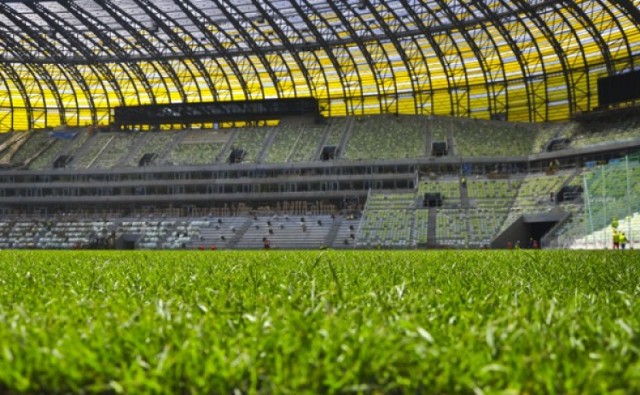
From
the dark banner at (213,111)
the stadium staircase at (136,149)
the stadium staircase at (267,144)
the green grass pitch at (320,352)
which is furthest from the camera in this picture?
the stadium staircase at (136,149)

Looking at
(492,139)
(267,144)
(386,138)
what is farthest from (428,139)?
(267,144)

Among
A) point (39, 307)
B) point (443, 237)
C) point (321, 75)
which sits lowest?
point (443, 237)

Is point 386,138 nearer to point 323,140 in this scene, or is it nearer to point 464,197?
point 323,140

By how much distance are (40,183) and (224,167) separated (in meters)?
24.7

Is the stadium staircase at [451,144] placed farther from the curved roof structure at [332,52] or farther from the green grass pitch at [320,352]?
the green grass pitch at [320,352]

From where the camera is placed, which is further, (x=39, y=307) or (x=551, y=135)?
(x=551, y=135)

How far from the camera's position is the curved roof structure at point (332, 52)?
59.5 meters

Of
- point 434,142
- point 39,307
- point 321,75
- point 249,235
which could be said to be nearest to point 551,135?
point 434,142

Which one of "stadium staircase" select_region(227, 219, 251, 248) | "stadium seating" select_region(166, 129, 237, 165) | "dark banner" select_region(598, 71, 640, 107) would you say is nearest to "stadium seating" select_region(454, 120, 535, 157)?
"dark banner" select_region(598, 71, 640, 107)

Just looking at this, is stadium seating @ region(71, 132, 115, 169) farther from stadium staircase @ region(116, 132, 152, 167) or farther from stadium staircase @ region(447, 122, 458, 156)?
stadium staircase @ region(447, 122, 458, 156)

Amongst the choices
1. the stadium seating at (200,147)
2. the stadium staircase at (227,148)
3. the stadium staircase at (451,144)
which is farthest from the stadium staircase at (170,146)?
the stadium staircase at (451,144)

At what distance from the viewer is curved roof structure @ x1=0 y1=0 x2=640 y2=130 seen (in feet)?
195

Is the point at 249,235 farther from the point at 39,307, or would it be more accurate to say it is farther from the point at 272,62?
the point at 39,307

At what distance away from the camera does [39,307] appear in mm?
4434
